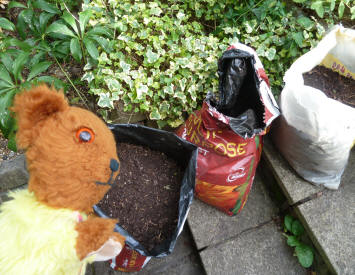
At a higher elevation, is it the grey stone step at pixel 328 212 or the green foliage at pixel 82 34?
the green foliage at pixel 82 34

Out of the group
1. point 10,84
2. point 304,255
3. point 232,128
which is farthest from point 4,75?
point 304,255

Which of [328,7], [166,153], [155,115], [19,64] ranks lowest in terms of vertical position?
[166,153]

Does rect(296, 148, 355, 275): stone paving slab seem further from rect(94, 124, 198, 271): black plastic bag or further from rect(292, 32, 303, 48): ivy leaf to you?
rect(292, 32, 303, 48): ivy leaf

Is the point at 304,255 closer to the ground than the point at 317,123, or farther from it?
Result: closer to the ground

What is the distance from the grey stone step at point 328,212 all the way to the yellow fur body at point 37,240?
1.18m

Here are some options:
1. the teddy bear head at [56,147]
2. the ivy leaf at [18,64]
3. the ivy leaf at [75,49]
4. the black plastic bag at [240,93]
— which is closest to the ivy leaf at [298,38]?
the black plastic bag at [240,93]

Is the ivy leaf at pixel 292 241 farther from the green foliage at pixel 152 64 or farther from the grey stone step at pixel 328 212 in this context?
the green foliage at pixel 152 64

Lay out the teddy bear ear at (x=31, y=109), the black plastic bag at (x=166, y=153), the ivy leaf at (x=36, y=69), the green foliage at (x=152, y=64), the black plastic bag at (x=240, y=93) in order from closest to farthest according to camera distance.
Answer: the teddy bear ear at (x=31, y=109)
the black plastic bag at (x=166, y=153)
the black plastic bag at (x=240, y=93)
the ivy leaf at (x=36, y=69)
the green foliage at (x=152, y=64)

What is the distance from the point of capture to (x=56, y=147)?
705mm

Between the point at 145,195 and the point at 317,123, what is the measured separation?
888 millimetres

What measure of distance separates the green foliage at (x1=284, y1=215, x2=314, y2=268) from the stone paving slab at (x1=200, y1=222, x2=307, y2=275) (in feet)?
0.12

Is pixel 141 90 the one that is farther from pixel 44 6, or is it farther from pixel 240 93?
pixel 44 6

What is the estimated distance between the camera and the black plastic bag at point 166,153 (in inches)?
45.7

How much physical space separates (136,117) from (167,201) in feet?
1.83
